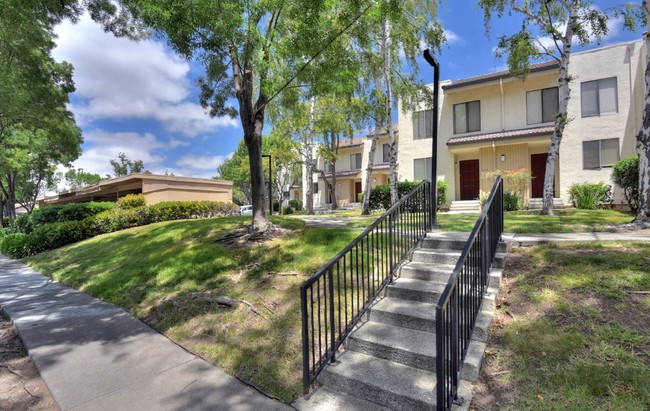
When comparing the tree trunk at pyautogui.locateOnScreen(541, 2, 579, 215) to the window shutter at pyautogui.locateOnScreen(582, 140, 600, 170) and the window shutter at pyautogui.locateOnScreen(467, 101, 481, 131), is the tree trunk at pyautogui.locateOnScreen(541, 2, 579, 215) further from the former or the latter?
the window shutter at pyautogui.locateOnScreen(467, 101, 481, 131)

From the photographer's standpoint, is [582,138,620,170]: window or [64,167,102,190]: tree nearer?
[582,138,620,170]: window

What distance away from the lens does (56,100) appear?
11.9 metres

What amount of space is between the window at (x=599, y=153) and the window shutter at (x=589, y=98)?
1256mm

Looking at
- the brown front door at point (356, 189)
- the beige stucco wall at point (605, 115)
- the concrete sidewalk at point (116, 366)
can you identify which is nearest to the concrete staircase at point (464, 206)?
the beige stucco wall at point (605, 115)

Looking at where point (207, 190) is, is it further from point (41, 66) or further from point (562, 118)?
point (562, 118)

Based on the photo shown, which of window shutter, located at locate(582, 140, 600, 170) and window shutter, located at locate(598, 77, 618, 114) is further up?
window shutter, located at locate(598, 77, 618, 114)

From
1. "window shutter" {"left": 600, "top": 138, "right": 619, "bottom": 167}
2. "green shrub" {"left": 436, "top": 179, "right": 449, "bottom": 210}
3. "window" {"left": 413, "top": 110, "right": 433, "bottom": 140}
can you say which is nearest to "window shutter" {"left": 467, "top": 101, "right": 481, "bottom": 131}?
"window" {"left": 413, "top": 110, "right": 433, "bottom": 140}

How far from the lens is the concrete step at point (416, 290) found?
12.4ft

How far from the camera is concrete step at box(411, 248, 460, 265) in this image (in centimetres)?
443

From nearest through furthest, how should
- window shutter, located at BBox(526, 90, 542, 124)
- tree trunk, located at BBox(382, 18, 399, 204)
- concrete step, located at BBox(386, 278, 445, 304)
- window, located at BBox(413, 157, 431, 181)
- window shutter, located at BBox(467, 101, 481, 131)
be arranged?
concrete step, located at BBox(386, 278, 445, 304) → tree trunk, located at BBox(382, 18, 399, 204) → window shutter, located at BBox(526, 90, 542, 124) → window shutter, located at BBox(467, 101, 481, 131) → window, located at BBox(413, 157, 431, 181)

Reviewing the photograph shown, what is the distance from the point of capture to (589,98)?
13.7 metres

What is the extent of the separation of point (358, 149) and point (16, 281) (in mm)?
22471

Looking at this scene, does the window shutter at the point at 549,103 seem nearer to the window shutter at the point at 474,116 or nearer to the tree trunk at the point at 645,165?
the window shutter at the point at 474,116

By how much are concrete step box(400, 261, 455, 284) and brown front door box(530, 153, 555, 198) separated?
44.2 ft
